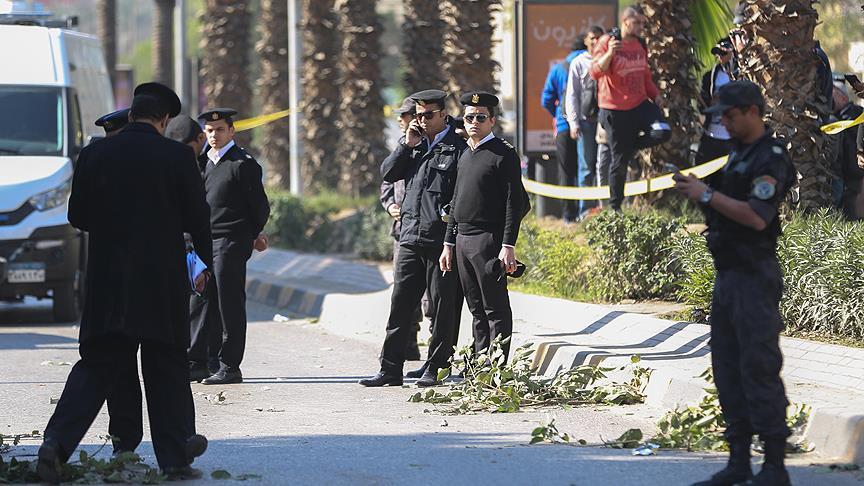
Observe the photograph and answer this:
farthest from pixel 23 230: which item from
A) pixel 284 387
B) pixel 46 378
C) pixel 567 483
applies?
pixel 567 483

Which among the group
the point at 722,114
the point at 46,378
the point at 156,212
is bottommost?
the point at 46,378

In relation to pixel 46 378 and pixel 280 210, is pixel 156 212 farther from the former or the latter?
pixel 280 210

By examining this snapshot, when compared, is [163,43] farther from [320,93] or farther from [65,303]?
[65,303]

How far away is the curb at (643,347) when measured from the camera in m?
7.70

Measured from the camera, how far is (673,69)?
1547cm

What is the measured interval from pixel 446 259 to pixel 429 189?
606 millimetres

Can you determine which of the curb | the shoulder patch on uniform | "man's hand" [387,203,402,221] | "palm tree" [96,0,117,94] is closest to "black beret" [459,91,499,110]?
"man's hand" [387,203,402,221]

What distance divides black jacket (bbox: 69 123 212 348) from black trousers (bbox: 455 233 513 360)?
303 centimetres

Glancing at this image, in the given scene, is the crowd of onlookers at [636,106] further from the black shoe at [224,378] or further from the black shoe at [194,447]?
the black shoe at [194,447]

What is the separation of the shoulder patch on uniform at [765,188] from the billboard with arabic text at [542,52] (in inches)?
402

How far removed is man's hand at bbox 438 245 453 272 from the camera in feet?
33.3

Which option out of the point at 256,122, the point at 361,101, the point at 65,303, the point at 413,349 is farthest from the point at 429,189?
the point at 256,122

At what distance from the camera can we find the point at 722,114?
6.85 metres

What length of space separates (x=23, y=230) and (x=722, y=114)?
933 centimetres
